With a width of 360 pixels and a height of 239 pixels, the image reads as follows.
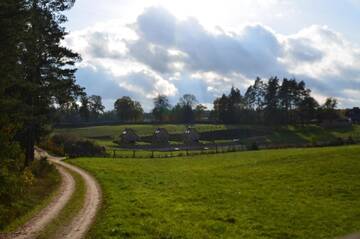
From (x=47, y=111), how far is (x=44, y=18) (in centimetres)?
837

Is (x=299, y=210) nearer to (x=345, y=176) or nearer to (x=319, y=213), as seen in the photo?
(x=319, y=213)

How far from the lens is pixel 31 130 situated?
4284 centimetres

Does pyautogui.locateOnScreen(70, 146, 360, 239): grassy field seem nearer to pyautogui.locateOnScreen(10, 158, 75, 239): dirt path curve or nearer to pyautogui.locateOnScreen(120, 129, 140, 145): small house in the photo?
pyautogui.locateOnScreen(10, 158, 75, 239): dirt path curve

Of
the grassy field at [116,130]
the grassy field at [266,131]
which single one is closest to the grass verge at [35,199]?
the grassy field at [266,131]

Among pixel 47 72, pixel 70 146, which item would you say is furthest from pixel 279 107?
pixel 47 72

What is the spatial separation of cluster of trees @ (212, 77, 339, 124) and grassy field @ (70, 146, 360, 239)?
386ft

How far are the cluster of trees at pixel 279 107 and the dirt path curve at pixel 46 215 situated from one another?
425 feet

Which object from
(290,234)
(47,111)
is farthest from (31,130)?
(290,234)

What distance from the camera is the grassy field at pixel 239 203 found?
17766 mm

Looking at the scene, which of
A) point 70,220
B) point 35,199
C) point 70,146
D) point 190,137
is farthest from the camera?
point 190,137

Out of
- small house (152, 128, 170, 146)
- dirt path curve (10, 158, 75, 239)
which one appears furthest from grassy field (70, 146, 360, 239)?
small house (152, 128, 170, 146)

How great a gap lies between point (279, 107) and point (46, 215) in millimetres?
142626

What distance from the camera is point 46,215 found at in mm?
21547

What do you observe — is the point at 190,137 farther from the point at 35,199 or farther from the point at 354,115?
the point at 35,199
